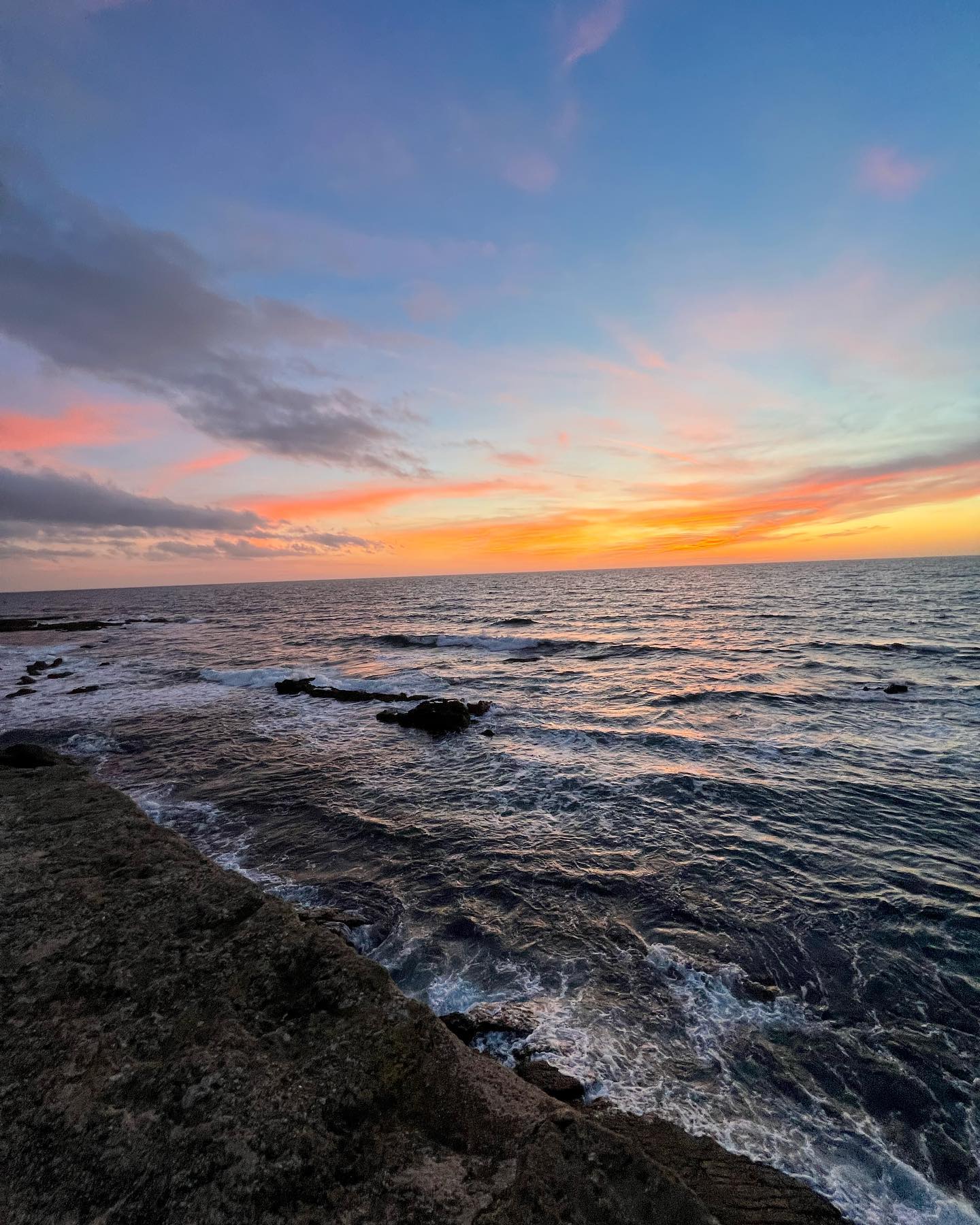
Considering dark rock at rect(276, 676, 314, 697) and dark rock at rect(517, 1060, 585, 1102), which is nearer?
dark rock at rect(517, 1060, 585, 1102)

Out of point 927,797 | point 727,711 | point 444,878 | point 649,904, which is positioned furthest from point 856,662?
point 444,878

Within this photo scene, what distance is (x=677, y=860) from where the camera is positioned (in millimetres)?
10961

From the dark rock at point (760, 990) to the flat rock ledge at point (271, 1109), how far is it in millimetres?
2869

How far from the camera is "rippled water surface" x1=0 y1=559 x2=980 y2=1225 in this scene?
19.4 ft

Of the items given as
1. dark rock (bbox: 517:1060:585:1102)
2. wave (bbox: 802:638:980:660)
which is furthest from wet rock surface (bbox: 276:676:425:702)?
wave (bbox: 802:638:980:660)

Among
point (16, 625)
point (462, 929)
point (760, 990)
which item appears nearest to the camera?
point (760, 990)

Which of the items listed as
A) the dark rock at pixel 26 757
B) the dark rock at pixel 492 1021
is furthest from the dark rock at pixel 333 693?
the dark rock at pixel 492 1021

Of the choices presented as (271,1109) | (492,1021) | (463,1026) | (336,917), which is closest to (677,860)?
(492,1021)

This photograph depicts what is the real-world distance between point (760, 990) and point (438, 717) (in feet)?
48.6

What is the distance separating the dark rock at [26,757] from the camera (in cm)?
1434

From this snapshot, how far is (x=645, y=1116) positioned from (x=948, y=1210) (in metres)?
2.65

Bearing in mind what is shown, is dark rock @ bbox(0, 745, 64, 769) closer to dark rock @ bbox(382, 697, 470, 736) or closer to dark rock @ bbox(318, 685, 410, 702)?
dark rock @ bbox(382, 697, 470, 736)

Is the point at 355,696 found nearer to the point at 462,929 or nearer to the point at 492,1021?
the point at 462,929

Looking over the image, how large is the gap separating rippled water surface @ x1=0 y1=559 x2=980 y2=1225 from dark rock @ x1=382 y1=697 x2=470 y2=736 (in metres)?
0.83
